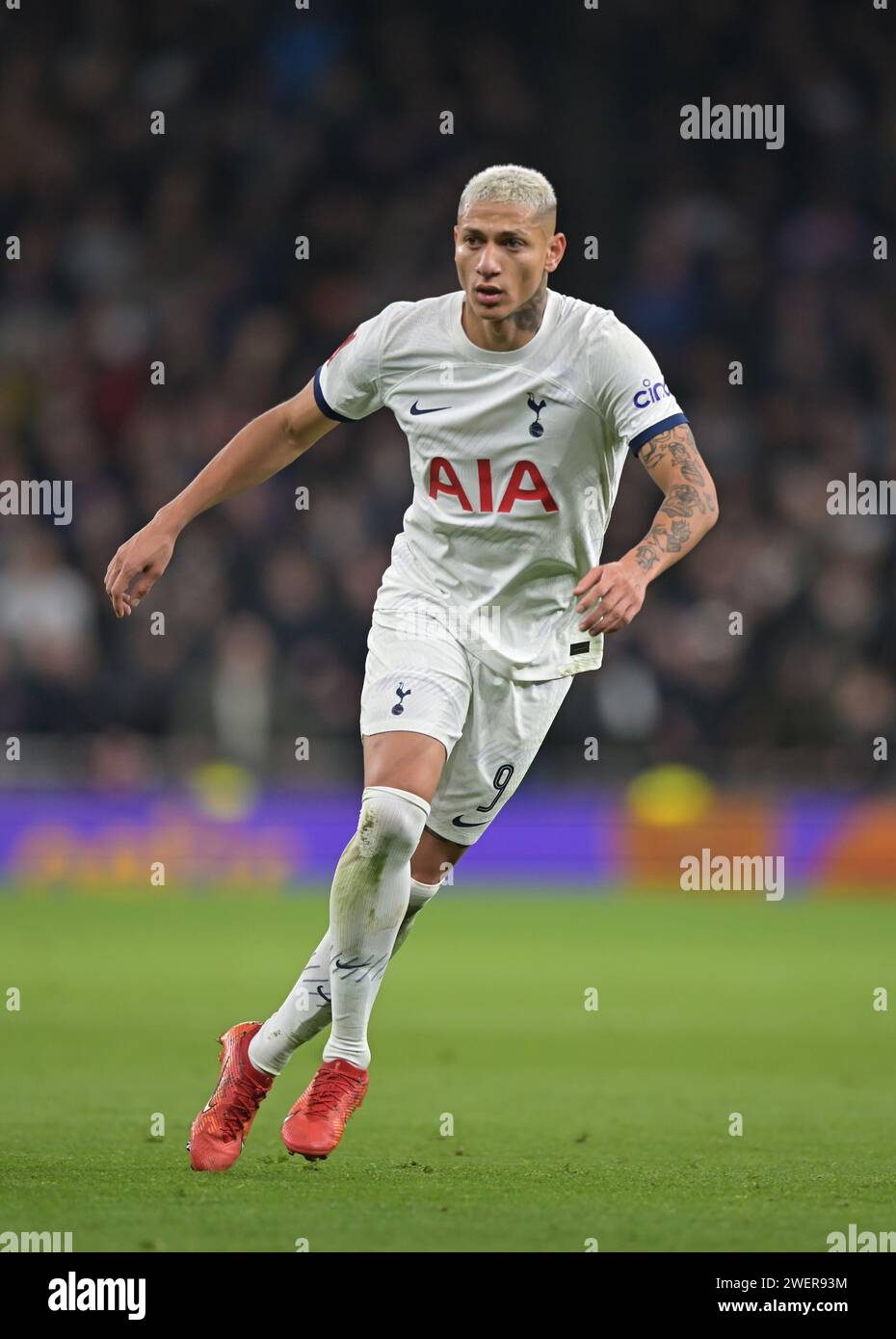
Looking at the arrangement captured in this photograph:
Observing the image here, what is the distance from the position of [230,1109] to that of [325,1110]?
0.34 meters

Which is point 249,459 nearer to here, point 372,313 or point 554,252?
point 554,252

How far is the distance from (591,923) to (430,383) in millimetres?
8257

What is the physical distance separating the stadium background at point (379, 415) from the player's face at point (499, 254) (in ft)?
32.2

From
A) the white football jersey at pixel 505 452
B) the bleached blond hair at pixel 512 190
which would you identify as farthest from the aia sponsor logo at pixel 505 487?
the bleached blond hair at pixel 512 190

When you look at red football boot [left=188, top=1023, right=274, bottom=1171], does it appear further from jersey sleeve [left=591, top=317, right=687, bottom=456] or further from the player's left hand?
jersey sleeve [left=591, top=317, right=687, bottom=456]

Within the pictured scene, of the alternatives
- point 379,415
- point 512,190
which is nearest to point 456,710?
point 512,190

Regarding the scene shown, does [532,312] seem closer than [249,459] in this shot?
A: Yes

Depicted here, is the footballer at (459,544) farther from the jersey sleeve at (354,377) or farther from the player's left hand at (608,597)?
the player's left hand at (608,597)

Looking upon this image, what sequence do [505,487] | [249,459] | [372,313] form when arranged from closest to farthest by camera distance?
[505,487], [249,459], [372,313]

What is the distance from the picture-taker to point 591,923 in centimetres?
1383

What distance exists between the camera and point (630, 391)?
5.80 m

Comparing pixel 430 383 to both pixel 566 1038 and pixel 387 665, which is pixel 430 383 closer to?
pixel 387 665

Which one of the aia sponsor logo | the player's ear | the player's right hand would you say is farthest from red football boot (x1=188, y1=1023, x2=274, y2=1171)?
the player's ear

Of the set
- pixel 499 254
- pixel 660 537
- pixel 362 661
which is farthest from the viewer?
pixel 362 661
